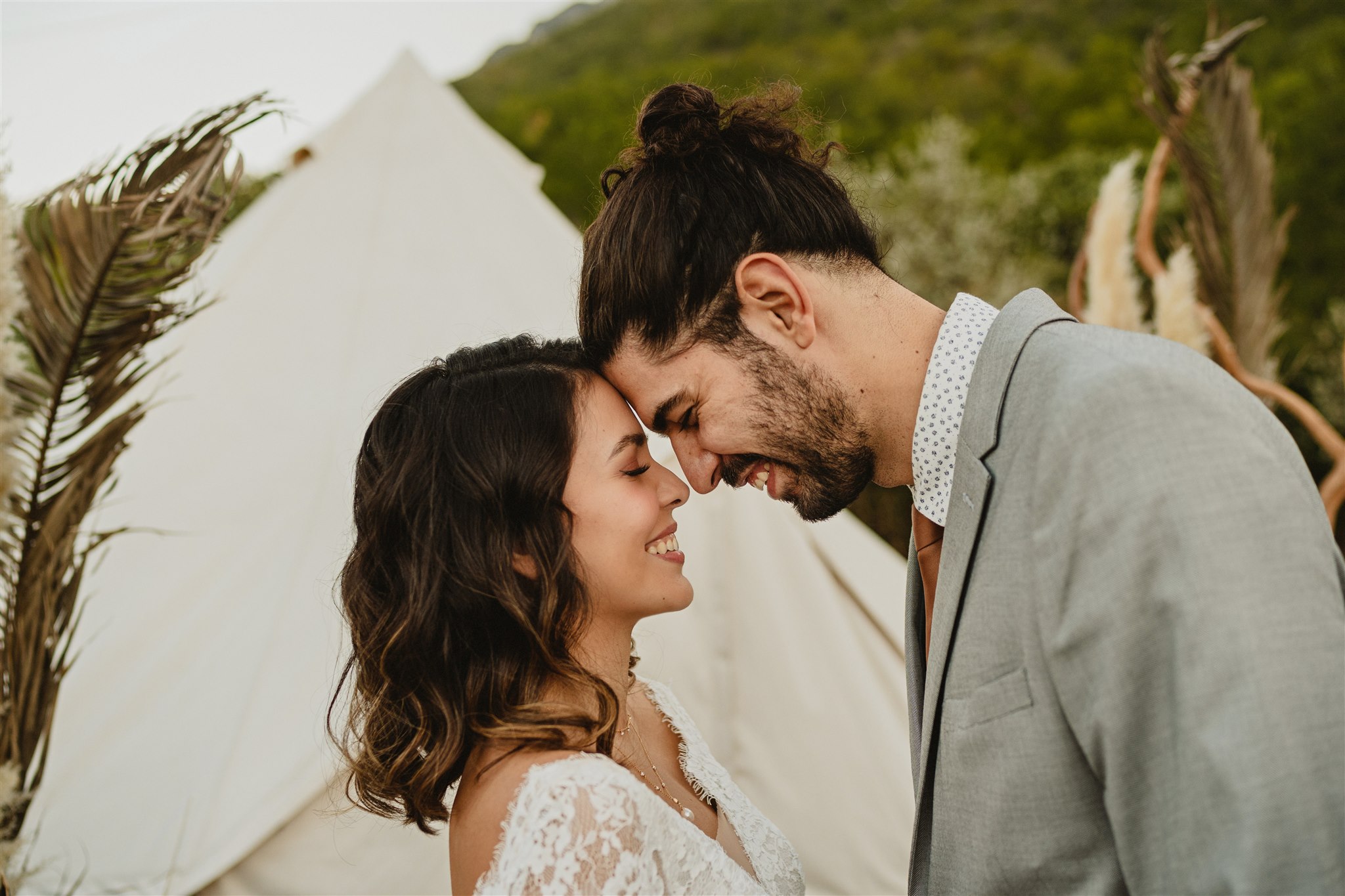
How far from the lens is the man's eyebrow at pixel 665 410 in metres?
1.90

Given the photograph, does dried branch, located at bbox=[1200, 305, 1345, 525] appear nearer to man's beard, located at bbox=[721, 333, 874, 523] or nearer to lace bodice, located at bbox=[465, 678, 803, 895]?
man's beard, located at bbox=[721, 333, 874, 523]

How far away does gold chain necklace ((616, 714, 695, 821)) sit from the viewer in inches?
79.2

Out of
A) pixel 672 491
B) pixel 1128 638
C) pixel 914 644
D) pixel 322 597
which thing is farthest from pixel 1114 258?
pixel 322 597

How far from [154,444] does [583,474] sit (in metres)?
2.31

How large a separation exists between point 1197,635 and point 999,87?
17.2m

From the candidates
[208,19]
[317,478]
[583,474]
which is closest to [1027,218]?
[208,19]

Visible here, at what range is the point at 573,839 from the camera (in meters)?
1.56

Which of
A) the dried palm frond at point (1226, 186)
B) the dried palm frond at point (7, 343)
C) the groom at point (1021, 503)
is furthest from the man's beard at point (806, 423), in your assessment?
the dried palm frond at point (1226, 186)

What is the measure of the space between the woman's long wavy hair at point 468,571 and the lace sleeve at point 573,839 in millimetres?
199

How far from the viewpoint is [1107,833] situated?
1393 mm

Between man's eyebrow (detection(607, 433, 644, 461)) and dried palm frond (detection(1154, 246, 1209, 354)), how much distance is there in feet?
8.19

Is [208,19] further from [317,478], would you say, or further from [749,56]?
[749,56]

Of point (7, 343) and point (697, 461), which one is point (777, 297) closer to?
point (697, 461)

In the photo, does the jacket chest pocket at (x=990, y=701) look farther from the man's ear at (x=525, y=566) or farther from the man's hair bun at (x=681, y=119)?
the man's hair bun at (x=681, y=119)
